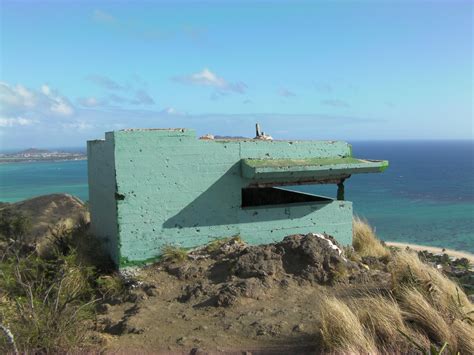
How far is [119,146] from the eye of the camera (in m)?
7.33

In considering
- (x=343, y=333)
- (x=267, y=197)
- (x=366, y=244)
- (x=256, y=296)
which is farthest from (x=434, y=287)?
(x=267, y=197)

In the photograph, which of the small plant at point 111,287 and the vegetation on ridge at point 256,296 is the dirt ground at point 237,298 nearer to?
the vegetation on ridge at point 256,296

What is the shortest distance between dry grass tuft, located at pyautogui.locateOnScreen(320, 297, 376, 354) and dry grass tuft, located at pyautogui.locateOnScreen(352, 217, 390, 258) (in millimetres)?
4466

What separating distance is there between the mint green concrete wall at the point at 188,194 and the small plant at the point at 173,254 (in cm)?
12

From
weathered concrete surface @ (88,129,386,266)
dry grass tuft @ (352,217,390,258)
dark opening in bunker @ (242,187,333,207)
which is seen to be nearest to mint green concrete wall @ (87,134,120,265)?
weathered concrete surface @ (88,129,386,266)

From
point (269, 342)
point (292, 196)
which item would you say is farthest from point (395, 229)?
point (269, 342)

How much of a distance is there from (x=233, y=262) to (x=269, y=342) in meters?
2.22

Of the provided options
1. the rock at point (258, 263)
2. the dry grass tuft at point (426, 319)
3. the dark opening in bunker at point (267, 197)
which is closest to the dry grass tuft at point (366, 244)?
the dark opening in bunker at point (267, 197)

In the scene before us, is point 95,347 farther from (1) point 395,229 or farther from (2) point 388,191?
(2) point 388,191

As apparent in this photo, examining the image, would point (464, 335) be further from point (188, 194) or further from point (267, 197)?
point (267, 197)

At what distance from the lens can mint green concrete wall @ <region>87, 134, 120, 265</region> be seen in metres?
7.68

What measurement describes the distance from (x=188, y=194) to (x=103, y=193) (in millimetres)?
2013

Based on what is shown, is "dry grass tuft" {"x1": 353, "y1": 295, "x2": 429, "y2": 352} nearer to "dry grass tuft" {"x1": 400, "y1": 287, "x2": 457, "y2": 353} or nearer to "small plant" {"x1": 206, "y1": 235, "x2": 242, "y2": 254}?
"dry grass tuft" {"x1": 400, "y1": 287, "x2": 457, "y2": 353}

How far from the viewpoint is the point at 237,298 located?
6113mm
